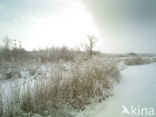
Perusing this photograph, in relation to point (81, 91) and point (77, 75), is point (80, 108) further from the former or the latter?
point (77, 75)

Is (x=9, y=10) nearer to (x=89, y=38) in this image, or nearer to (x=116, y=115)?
(x=116, y=115)

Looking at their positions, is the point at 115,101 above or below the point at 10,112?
below

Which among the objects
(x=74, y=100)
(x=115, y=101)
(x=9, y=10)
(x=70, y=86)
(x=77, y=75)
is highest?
(x=9, y=10)

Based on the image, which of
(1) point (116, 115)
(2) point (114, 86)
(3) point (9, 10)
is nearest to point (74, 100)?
(1) point (116, 115)

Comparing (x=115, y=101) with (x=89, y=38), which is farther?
(x=89, y=38)

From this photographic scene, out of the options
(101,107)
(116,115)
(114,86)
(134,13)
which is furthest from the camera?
(134,13)

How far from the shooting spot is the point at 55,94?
192cm

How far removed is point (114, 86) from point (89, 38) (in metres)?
13.7

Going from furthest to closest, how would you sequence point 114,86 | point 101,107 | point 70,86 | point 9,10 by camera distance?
point 9,10 < point 114,86 < point 70,86 < point 101,107

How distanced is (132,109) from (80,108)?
929 millimetres

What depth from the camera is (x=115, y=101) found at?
2.16 m

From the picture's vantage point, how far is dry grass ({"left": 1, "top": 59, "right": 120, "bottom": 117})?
157 centimetres

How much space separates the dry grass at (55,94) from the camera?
1571 mm

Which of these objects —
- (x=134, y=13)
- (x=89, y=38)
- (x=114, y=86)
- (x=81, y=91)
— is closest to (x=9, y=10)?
(x=81, y=91)
